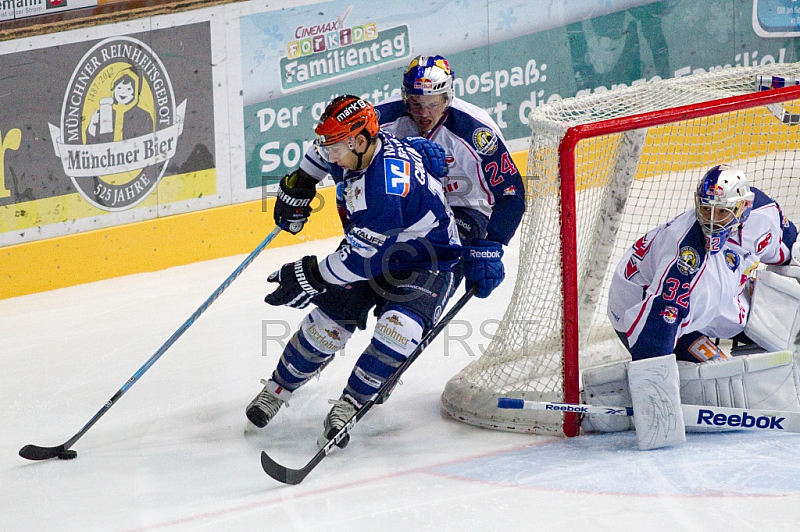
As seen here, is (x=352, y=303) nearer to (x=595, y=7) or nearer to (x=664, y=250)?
(x=664, y=250)

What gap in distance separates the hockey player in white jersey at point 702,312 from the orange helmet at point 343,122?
39.2 inches

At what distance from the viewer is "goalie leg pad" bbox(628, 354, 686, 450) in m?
3.15

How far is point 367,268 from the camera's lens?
3.36 m

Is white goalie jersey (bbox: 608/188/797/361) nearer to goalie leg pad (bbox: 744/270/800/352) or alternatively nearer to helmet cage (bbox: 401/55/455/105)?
goalie leg pad (bbox: 744/270/800/352)

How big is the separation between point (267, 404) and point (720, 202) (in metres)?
1.59

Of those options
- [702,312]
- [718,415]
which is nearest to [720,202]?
[702,312]

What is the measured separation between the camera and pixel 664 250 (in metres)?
3.31

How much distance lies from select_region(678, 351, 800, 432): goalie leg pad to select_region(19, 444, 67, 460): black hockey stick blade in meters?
1.98

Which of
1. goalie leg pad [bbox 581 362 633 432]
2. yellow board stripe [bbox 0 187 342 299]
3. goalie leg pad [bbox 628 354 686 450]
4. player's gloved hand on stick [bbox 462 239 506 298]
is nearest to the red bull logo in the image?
goalie leg pad [bbox 628 354 686 450]

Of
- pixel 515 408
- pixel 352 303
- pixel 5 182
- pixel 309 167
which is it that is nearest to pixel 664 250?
pixel 515 408

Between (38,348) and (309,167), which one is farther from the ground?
(309,167)

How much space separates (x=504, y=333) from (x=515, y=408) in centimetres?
49

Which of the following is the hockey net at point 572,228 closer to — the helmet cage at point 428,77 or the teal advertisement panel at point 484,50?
the helmet cage at point 428,77

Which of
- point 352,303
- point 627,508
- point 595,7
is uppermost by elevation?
point 595,7
